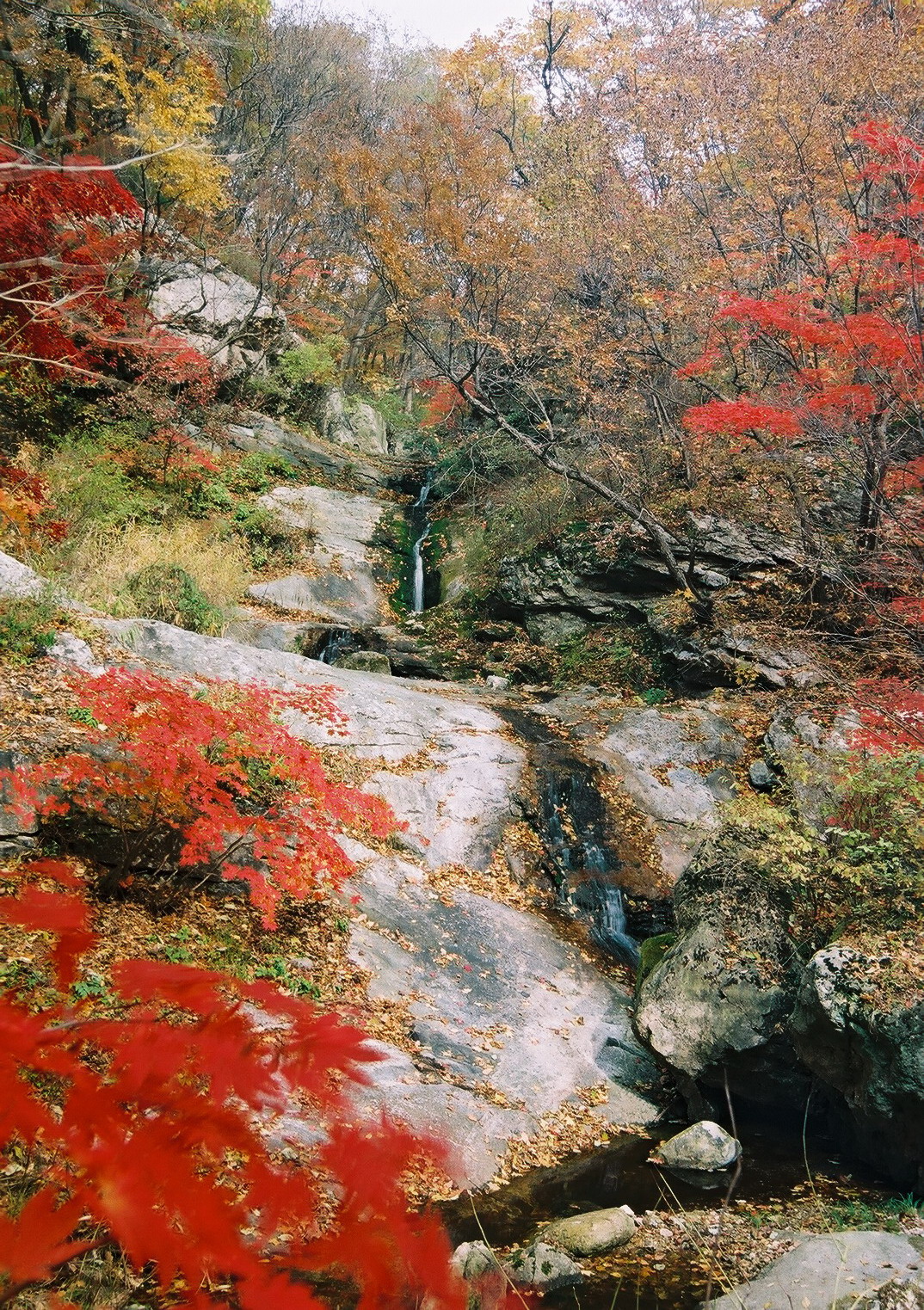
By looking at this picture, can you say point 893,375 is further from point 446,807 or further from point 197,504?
point 197,504

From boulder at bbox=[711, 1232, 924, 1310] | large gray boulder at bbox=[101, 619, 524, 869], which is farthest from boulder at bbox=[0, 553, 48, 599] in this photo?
boulder at bbox=[711, 1232, 924, 1310]

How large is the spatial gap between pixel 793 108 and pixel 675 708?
8.23 metres

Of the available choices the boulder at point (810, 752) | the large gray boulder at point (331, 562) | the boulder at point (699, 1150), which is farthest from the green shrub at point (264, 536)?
the boulder at point (699, 1150)

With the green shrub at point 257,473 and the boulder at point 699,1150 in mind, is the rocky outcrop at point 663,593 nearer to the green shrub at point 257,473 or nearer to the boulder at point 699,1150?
the green shrub at point 257,473

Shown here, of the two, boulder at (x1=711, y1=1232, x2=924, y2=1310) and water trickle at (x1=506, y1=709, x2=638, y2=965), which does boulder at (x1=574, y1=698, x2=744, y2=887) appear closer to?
water trickle at (x1=506, y1=709, x2=638, y2=965)

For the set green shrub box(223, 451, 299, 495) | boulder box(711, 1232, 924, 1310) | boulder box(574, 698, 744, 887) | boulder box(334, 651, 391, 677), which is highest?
green shrub box(223, 451, 299, 495)

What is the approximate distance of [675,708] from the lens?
997 centimetres

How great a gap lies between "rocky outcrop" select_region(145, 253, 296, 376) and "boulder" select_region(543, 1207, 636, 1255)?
1562cm

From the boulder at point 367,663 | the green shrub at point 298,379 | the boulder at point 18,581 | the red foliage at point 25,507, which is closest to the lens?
the boulder at point 18,581

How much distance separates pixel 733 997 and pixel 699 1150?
3.42ft

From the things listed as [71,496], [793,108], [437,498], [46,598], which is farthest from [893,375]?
[437,498]

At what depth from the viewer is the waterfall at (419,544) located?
53.4ft

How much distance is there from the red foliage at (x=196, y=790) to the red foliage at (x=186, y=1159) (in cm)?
92

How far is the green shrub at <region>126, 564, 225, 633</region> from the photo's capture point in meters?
8.99
